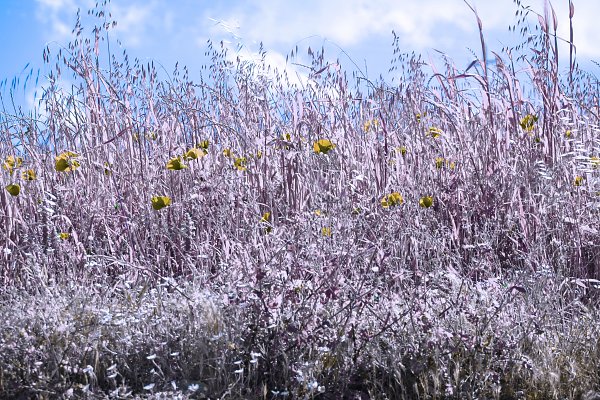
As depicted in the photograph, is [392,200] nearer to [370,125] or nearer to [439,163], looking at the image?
[439,163]

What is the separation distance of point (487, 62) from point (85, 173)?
2.03m

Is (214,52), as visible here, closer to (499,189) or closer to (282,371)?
(499,189)

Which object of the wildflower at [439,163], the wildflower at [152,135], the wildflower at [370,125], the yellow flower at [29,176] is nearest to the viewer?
the yellow flower at [29,176]

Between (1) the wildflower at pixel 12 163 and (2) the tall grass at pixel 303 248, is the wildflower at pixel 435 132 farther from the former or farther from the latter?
(1) the wildflower at pixel 12 163

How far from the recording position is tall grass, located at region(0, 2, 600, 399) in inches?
82.9

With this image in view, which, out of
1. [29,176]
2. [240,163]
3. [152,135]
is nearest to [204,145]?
[240,163]

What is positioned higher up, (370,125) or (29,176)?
(370,125)

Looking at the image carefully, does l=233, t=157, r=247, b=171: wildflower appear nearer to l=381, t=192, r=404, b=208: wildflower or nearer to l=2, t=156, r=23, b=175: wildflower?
l=381, t=192, r=404, b=208: wildflower

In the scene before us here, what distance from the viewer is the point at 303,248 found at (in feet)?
7.75

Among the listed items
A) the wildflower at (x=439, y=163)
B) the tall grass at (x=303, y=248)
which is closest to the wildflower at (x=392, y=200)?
the tall grass at (x=303, y=248)

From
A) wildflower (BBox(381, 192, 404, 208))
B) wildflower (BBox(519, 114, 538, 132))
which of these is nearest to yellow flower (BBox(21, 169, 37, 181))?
wildflower (BBox(381, 192, 404, 208))

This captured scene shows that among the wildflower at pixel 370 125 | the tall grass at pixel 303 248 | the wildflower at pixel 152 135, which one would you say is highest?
the wildflower at pixel 370 125

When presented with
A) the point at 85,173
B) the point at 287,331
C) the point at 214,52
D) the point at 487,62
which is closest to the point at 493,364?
the point at 287,331

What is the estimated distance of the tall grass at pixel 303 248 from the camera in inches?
82.9
